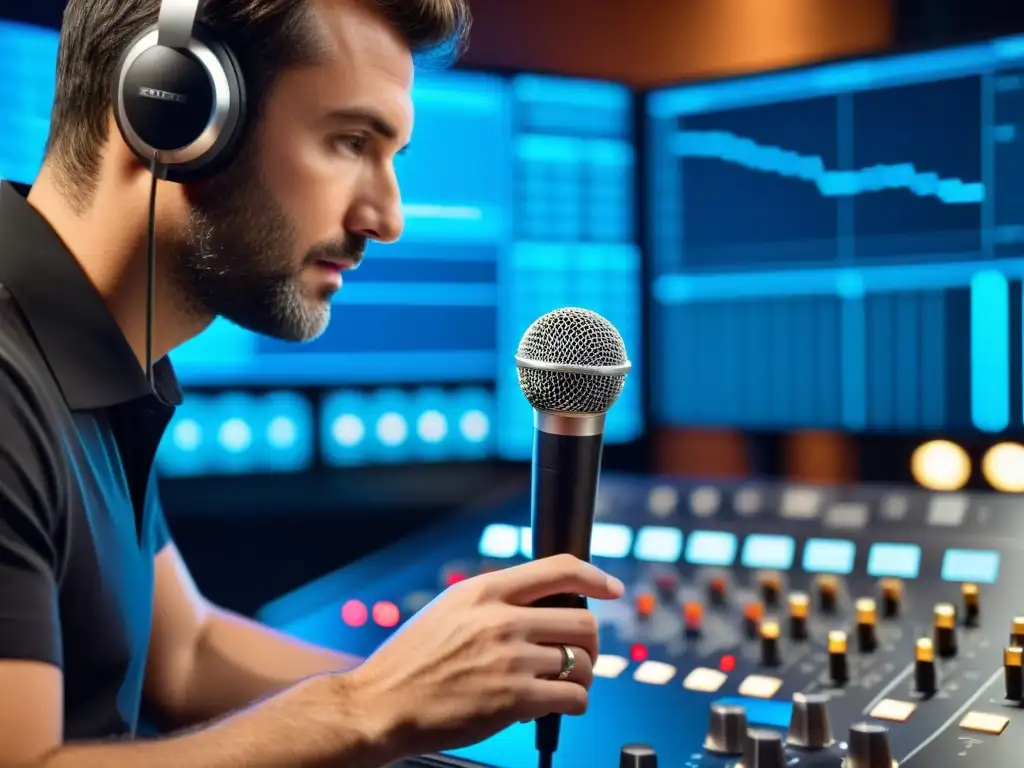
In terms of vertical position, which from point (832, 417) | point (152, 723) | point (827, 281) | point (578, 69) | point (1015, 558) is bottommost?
point (152, 723)

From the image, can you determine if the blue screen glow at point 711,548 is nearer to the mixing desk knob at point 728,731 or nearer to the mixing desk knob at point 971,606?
the mixing desk knob at point 971,606

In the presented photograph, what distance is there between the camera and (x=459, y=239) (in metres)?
1.51

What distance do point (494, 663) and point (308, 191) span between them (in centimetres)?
41

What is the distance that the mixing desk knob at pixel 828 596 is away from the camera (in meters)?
1.11

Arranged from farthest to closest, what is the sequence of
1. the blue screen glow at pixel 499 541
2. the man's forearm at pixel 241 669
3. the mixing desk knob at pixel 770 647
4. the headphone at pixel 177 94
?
the blue screen glow at pixel 499 541 < the man's forearm at pixel 241 669 < the mixing desk knob at pixel 770 647 < the headphone at pixel 177 94

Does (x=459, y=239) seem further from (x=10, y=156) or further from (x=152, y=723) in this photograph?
(x=152, y=723)

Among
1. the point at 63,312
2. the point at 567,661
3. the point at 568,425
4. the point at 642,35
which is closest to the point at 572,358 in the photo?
the point at 568,425

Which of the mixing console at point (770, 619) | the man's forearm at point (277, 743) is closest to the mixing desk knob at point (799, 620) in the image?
the mixing console at point (770, 619)

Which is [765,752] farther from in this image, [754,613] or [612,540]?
[612,540]

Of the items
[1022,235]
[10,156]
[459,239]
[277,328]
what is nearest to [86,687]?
[277,328]

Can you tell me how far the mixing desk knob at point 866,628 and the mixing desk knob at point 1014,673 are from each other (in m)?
0.15

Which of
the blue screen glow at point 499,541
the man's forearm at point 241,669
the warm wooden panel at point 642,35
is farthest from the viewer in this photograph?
the warm wooden panel at point 642,35

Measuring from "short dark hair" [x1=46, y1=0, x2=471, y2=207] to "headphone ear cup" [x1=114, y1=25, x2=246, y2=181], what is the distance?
46 mm

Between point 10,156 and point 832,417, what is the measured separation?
3.33 ft
